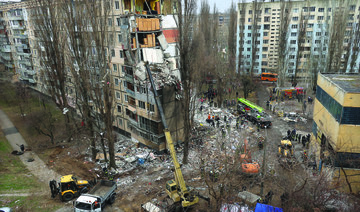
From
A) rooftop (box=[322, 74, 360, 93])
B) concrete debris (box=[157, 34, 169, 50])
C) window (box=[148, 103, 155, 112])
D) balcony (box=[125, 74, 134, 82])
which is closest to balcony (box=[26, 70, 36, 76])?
balcony (box=[125, 74, 134, 82])

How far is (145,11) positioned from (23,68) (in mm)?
33792

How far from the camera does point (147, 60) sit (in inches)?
853

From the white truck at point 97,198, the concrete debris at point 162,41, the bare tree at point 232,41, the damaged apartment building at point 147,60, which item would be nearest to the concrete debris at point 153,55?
the damaged apartment building at point 147,60

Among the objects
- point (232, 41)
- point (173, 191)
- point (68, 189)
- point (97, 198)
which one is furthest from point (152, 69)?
point (232, 41)

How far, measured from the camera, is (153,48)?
2245 centimetres

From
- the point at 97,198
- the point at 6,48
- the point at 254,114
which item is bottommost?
the point at 97,198

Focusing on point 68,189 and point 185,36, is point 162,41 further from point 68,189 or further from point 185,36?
point 68,189

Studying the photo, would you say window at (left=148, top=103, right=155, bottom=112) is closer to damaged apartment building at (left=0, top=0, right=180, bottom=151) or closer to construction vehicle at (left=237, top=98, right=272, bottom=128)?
damaged apartment building at (left=0, top=0, right=180, bottom=151)

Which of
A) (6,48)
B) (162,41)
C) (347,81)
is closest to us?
(347,81)

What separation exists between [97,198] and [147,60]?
1200cm

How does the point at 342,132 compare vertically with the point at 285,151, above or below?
above

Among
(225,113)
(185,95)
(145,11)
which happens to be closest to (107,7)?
(145,11)

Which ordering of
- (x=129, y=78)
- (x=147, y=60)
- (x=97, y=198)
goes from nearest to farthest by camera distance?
(x=97, y=198) → (x=147, y=60) → (x=129, y=78)

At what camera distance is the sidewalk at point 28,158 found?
18812 millimetres
